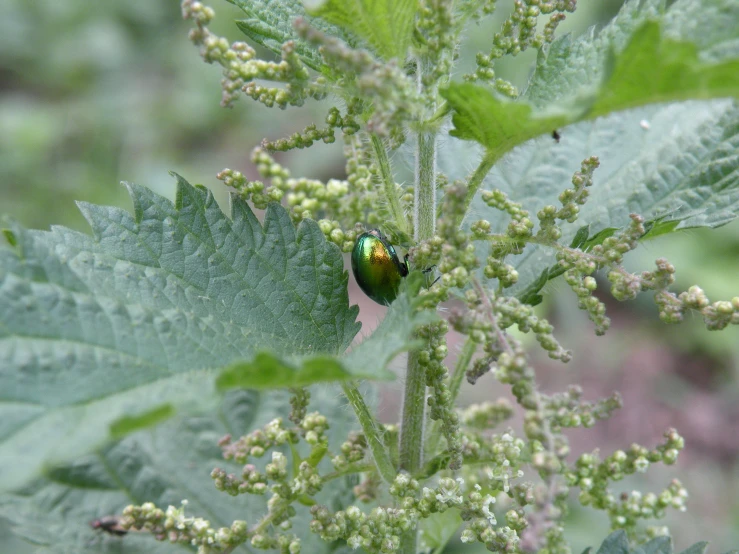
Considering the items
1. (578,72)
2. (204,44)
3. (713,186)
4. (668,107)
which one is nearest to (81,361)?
(204,44)

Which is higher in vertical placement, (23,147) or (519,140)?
(23,147)

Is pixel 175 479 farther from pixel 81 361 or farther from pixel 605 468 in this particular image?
pixel 605 468

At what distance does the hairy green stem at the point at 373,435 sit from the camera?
2.35 metres

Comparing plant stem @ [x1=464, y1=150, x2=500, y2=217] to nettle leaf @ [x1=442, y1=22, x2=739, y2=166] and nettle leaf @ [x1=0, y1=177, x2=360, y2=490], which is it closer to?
nettle leaf @ [x1=442, y1=22, x2=739, y2=166]

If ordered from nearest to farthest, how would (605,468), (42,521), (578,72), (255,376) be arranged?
(255,376) < (578,72) < (605,468) < (42,521)

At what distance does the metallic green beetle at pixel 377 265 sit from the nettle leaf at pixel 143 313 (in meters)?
0.26

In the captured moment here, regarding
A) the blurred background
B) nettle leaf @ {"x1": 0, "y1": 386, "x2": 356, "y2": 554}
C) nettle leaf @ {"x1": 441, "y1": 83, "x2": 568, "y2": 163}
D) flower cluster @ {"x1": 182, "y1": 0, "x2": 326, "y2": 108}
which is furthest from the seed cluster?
the blurred background

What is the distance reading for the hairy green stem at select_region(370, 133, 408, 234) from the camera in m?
2.46

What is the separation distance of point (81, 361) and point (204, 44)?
3.13ft

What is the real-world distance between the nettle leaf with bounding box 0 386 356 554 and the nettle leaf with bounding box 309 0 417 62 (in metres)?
1.28

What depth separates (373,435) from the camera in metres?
2.43

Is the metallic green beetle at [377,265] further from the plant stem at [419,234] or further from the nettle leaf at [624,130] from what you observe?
the nettle leaf at [624,130]

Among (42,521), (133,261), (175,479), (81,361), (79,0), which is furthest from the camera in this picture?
(79,0)

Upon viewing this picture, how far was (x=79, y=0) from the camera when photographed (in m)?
10.2
